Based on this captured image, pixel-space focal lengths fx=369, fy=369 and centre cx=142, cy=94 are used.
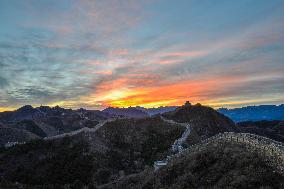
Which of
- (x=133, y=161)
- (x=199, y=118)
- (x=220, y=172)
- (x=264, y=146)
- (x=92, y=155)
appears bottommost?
(x=133, y=161)

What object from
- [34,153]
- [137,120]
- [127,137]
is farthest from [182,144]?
[34,153]

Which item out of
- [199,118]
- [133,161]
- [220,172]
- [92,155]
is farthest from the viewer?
[199,118]

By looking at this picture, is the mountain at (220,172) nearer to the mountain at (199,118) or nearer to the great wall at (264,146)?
the great wall at (264,146)

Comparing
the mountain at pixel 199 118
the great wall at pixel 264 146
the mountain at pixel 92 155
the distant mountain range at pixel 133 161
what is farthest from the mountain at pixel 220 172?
the mountain at pixel 199 118

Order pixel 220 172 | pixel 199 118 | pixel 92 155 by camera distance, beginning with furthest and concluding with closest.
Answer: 1. pixel 199 118
2. pixel 92 155
3. pixel 220 172

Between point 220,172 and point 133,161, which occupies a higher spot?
point 220,172

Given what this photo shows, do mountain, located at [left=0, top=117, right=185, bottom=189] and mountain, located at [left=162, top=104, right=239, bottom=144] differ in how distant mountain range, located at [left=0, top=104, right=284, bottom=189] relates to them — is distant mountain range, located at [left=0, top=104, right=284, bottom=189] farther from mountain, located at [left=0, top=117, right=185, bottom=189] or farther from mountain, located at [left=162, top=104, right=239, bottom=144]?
mountain, located at [left=162, top=104, right=239, bottom=144]

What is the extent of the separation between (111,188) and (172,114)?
3143 inches

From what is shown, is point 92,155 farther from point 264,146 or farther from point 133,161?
point 264,146

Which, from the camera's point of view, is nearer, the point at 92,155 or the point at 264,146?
the point at 264,146

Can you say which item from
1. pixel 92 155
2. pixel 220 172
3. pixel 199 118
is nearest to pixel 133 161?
pixel 92 155

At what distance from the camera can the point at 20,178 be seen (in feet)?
247

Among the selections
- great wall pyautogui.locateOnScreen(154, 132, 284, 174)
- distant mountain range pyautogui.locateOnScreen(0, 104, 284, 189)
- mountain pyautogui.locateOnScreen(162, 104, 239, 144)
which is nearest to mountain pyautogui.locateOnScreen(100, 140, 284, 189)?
distant mountain range pyautogui.locateOnScreen(0, 104, 284, 189)

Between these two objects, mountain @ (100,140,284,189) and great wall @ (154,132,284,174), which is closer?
mountain @ (100,140,284,189)
